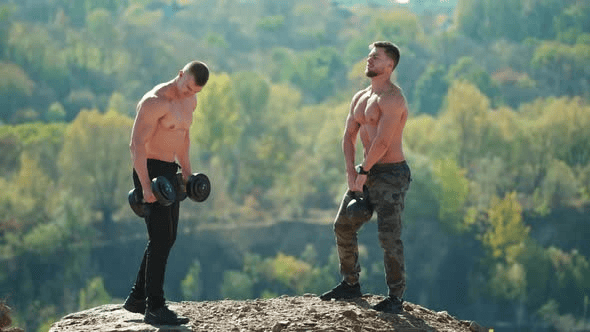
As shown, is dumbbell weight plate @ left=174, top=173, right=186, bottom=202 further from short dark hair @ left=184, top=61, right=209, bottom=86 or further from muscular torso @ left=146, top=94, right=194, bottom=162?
short dark hair @ left=184, top=61, right=209, bottom=86

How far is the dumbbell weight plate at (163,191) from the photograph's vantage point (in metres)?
11.4

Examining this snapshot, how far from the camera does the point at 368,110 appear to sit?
41.5 feet

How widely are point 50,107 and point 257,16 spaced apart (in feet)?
220

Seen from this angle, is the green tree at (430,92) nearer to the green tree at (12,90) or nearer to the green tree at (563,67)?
the green tree at (563,67)

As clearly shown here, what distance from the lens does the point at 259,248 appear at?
322ft

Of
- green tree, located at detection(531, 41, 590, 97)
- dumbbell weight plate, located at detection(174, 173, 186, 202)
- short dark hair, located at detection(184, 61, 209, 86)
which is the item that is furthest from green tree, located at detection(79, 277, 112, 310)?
short dark hair, located at detection(184, 61, 209, 86)

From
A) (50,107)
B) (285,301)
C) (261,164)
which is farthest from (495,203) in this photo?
(285,301)

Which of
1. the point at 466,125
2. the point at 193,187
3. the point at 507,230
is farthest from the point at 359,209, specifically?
the point at 466,125

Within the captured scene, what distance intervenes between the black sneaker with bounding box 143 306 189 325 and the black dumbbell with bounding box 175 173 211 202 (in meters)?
1.08

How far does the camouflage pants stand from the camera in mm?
12453

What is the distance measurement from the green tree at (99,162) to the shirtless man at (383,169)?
3272 inches

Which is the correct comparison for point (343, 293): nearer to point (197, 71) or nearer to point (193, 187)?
point (193, 187)

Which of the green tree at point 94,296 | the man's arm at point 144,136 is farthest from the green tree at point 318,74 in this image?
the man's arm at point 144,136

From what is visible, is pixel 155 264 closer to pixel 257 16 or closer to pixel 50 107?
pixel 50 107
